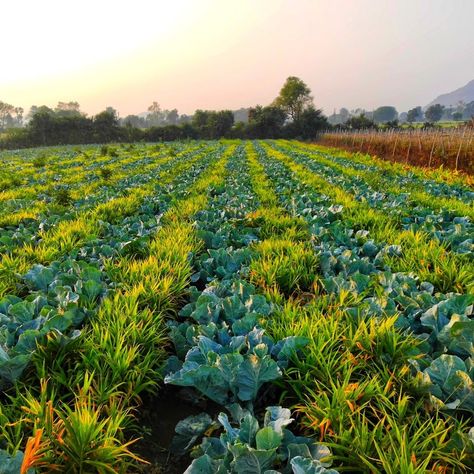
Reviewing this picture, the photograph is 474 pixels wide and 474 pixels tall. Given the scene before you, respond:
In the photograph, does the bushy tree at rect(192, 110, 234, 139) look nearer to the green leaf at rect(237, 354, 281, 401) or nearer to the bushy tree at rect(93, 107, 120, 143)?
the bushy tree at rect(93, 107, 120, 143)

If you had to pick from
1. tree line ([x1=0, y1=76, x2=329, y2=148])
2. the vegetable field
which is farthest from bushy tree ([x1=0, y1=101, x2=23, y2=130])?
the vegetable field

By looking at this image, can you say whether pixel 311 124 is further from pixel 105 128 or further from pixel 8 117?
pixel 8 117

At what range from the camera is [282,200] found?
7.83 metres

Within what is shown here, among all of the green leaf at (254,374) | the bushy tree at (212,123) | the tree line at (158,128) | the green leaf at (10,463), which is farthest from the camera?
the bushy tree at (212,123)

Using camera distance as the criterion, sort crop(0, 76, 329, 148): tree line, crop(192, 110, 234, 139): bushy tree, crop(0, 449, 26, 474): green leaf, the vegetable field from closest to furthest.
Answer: crop(0, 449, 26, 474): green leaf < the vegetable field < crop(0, 76, 329, 148): tree line < crop(192, 110, 234, 139): bushy tree

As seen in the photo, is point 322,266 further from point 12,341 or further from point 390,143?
point 390,143

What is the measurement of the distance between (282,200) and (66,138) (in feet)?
196

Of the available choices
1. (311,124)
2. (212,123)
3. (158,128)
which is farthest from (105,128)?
(311,124)

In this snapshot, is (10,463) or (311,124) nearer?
(10,463)

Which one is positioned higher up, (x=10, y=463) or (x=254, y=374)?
(x=10, y=463)

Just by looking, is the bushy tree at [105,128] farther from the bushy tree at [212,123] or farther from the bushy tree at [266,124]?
the bushy tree at [266,124]

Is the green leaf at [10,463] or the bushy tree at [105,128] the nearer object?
the green leaf at [10,463]

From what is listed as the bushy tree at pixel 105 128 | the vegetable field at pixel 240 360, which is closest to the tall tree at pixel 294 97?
the bushy tree at pixel 105 128

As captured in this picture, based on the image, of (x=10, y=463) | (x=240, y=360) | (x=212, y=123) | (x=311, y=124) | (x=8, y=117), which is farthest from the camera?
(x=8, y=117)
